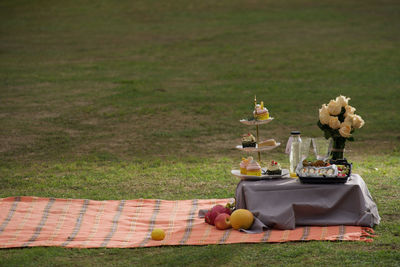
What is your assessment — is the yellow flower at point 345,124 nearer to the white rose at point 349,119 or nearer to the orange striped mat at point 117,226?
the white rose at point 349,119

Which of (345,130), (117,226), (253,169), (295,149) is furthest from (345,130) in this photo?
(117,226)

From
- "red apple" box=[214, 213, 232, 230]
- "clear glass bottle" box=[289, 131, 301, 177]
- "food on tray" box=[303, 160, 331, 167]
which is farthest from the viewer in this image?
"clear glass bottle" box=[289, 131, 301, 177]

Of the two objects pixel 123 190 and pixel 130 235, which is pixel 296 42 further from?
pixel 130 235

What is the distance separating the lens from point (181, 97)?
687 inches

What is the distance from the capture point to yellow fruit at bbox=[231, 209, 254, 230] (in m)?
6.74

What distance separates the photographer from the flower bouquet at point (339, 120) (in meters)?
7.09

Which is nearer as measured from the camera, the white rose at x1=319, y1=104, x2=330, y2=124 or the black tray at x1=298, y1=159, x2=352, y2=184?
the black tray at x1=298, y1=159, x2=352, y2=184

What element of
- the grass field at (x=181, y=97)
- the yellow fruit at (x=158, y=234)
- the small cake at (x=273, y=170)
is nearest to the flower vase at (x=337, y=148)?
the small cake at (x=273, y=170)

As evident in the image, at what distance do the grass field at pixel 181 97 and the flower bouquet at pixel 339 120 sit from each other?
1.09 metres

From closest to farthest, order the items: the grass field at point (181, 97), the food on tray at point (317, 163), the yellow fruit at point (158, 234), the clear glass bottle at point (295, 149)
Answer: the yellow fruit at point (158, 234)
the food on tray at point (317, 163)
the clear glass bottle at point (295, 149)
the grass field at point (181, 97)

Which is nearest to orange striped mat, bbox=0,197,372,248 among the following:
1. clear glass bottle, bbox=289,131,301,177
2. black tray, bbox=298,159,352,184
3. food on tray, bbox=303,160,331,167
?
black tray, bbox=298,159,352,184

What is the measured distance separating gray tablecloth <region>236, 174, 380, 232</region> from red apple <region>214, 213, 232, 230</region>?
273 millimetres

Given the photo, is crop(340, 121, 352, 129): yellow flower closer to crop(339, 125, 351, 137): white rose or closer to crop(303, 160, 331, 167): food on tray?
crop(339, 125, 351, 137): white rose

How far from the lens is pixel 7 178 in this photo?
10.5 meters
